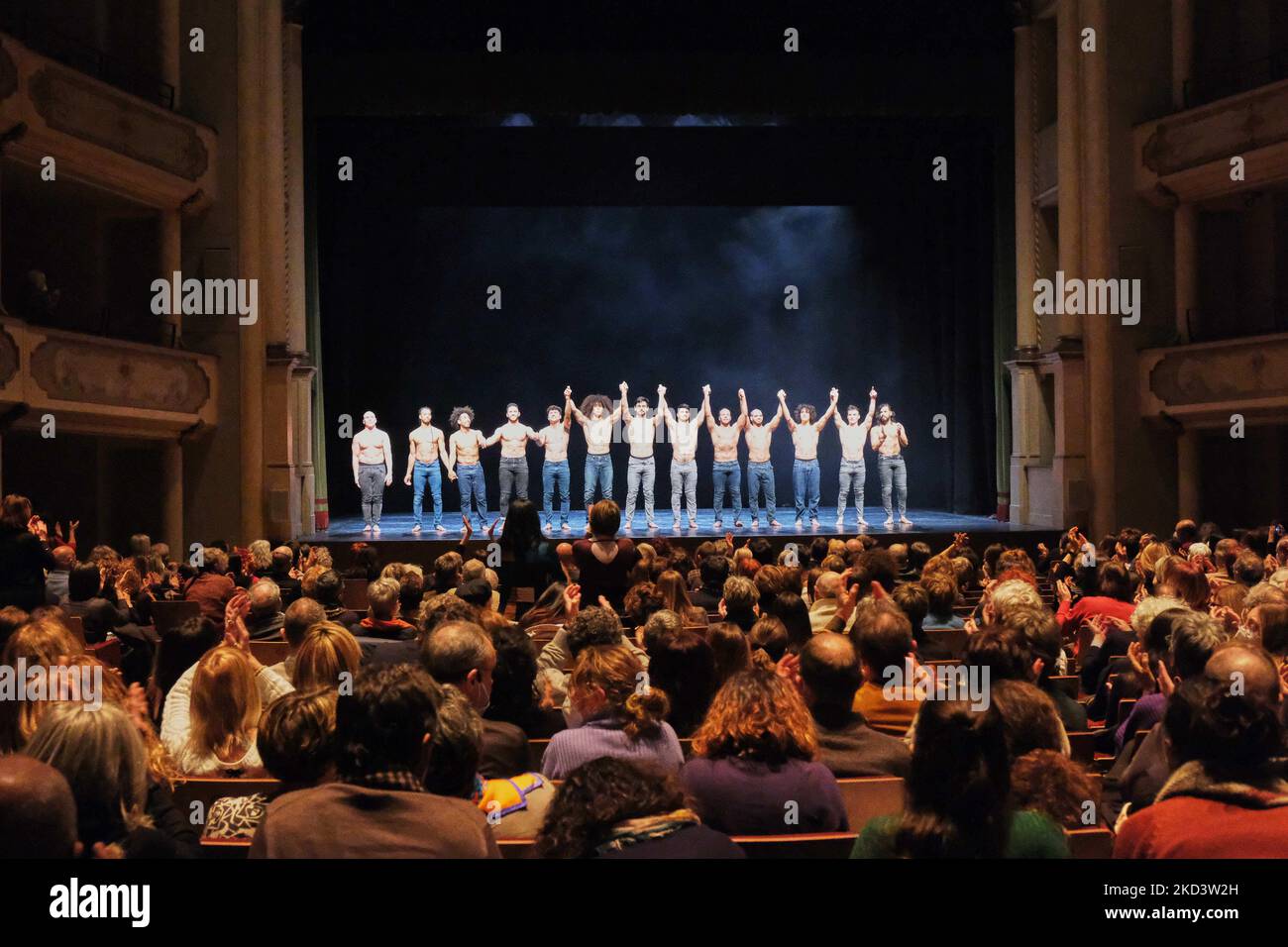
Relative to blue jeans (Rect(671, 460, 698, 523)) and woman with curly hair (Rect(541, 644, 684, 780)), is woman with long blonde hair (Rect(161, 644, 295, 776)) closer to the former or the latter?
woman with curly hair (Rect(541, 644, 684, 780))

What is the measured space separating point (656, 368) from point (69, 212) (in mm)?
7628

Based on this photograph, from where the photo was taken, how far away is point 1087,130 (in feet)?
44.5

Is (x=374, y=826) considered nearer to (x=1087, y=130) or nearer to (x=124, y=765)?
(x=124, y=765)

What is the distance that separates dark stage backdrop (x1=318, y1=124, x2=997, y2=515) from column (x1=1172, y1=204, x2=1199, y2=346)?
3.14 meters

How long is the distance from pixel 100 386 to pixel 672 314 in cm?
816

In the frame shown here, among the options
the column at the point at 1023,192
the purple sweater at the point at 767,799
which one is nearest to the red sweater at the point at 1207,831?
the purple sweater at the point at 767,799

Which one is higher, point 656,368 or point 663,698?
point 656,368

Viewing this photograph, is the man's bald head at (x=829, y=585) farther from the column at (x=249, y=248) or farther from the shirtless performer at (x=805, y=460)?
the column at (x=249, y=248)

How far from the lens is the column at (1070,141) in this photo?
1369 cm

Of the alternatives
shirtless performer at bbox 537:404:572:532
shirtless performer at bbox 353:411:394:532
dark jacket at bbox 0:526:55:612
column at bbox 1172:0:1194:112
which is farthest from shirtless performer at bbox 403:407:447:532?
column at bbox 1172:0:1194:112

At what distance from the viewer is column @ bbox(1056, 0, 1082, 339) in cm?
1369

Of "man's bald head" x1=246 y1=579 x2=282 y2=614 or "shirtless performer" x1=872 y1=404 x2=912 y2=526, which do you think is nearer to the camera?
"man's bald head" x1=246 y1=579 x2=282 y2=614

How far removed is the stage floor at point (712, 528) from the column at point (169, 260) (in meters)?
2.51
